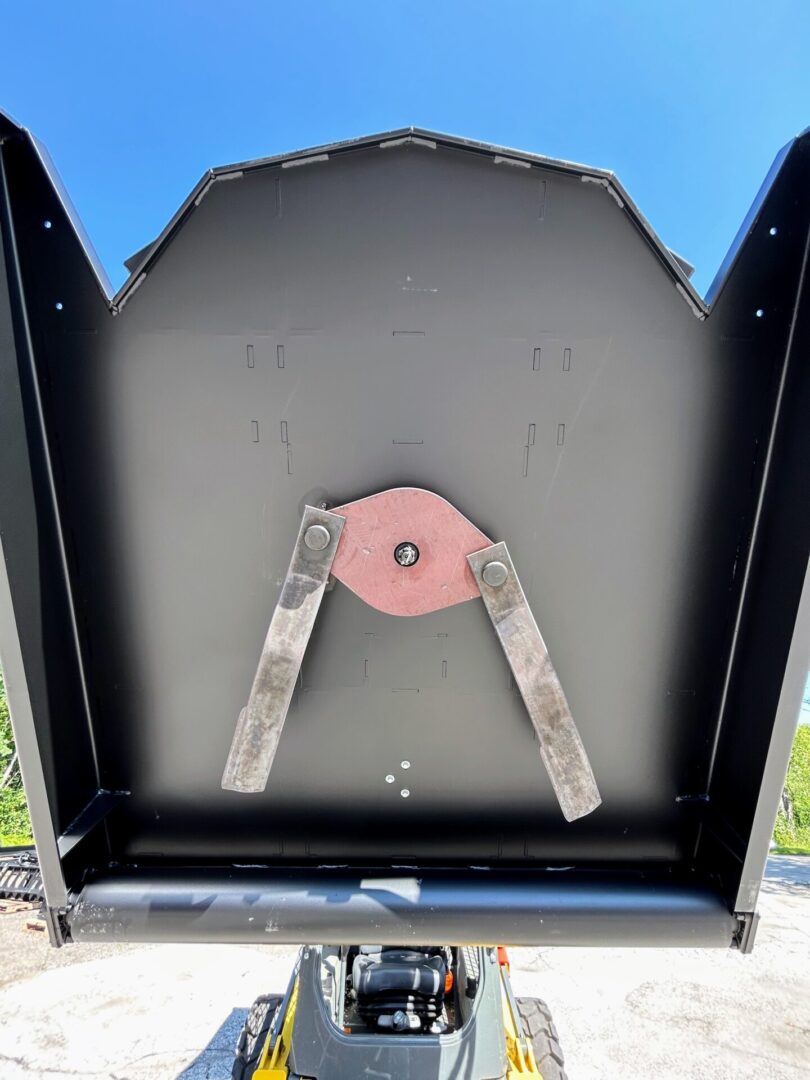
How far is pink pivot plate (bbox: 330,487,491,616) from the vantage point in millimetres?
1110

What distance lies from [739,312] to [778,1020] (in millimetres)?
5705

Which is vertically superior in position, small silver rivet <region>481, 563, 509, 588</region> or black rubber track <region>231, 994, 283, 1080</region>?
small silver rivet <region>481, 563, 509, 588</region>

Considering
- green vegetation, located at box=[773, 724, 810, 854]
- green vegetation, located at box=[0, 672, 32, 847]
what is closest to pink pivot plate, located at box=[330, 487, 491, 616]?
green vegetation, located at box=[0, 672, 32, 847]

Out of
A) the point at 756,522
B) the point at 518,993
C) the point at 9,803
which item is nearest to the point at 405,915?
the point at 756,522

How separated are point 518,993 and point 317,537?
15.8ft

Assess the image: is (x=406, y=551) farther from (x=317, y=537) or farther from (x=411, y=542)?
(x=317, y=537)

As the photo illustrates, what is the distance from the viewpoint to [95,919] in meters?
1.15

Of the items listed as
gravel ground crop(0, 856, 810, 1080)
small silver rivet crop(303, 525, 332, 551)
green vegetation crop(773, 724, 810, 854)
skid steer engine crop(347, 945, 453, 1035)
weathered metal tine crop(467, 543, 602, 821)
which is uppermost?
small silver rivet crop(303, 525, 332, 551)

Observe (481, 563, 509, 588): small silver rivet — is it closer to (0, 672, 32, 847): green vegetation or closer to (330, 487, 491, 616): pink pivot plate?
(330, 487, 491, 616): pink pivot plate

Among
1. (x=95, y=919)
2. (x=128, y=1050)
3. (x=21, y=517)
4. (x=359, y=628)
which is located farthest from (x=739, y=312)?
(x=128, y=1050)

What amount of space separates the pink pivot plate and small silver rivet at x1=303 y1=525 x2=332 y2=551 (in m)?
0.04

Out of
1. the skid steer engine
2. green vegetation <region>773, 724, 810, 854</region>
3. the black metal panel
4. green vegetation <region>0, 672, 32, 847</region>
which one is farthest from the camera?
green vegetation <region>773, 724, 810, 854</region>

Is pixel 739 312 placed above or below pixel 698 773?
above

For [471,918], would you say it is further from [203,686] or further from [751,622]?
[751,622]
